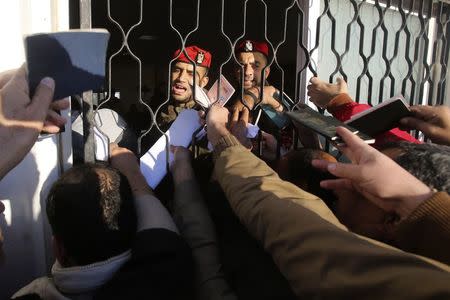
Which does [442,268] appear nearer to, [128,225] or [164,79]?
[128,225]

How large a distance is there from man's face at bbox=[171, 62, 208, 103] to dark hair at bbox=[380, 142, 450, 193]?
1.06 m

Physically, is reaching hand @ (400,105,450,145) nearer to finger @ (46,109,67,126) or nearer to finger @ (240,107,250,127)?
finger @ (240,107,250,127)

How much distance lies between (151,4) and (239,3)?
892 mm

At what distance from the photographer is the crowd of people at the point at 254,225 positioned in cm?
62

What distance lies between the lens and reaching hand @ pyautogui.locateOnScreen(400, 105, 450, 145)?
1253 millimetres

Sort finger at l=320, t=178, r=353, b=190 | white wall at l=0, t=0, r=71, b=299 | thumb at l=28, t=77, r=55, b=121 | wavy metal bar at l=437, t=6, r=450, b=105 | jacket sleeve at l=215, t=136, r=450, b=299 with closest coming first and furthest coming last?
jacket sleeve at l=215, t=136, r=450, b=299 < thumb at l=28, t=77, r=55, b=121 < finger at l=320, t=178, r=353, b=190 < white wall at l=0, t=0, r=71, b=299 < wavy metal bar at l=437, t=6, r=450, b=105

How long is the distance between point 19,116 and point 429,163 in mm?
860

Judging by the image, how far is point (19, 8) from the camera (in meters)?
1.06

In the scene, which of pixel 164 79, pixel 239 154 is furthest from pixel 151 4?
pixel 239 154

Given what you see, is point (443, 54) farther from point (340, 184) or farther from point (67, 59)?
point (67, 59)

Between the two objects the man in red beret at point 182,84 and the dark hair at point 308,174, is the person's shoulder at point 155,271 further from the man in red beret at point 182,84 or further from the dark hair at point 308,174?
the man in red beret at point 182,84

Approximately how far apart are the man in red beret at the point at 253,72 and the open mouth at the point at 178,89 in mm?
259

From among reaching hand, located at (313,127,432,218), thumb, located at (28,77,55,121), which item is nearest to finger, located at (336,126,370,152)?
reaching hand, located at (313,127,432,218)

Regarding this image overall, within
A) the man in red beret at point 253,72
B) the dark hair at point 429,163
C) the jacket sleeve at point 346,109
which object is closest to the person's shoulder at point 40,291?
the dark hair at point 429,163
